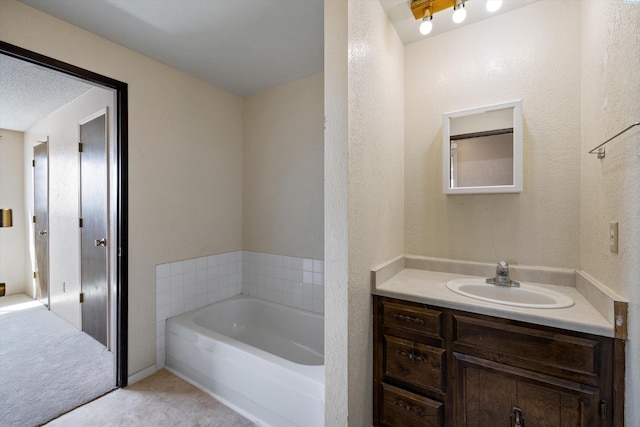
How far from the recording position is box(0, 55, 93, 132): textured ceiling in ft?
7.05

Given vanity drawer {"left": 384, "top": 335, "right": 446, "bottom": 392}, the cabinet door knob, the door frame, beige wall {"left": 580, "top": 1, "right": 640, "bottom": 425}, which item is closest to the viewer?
beige wall {"left": 580, "top": 1, "right": 640, "bottom": 425}

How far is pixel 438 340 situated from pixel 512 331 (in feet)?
1.06

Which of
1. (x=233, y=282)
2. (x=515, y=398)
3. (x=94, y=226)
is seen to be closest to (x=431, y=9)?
(x=515, y=398)

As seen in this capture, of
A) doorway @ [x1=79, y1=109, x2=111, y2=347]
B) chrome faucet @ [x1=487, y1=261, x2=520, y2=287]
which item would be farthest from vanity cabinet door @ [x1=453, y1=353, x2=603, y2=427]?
doorway @ [x1=79, y1=109, x2=111, y2=347]

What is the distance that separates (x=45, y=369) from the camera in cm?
217

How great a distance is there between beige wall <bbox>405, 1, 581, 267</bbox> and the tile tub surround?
3.25 feet

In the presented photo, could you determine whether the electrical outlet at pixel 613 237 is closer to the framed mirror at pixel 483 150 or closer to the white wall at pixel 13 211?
the framed mirror at pixel 483 150

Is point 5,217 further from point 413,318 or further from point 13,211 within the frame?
point 13,211

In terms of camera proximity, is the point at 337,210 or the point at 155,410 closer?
the point at 337,210

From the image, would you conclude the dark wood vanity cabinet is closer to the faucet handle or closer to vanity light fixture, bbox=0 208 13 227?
the faucet handle

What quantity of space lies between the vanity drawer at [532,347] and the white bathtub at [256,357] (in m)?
0.78

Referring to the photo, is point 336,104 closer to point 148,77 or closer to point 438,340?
point 438,340

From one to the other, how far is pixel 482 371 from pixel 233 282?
7.49 ft

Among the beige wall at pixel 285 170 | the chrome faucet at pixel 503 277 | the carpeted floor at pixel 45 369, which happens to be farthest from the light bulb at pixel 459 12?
the carpeted floor at pixel 45 369
